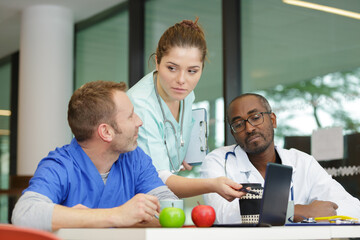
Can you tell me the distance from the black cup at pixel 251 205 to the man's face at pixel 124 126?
18.6 inches

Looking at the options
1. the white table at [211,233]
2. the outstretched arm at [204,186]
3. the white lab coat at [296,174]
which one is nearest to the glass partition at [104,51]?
the white lab coat at [296,174]

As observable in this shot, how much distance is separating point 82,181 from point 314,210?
86 centimetres

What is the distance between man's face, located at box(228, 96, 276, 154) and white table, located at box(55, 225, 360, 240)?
98cm

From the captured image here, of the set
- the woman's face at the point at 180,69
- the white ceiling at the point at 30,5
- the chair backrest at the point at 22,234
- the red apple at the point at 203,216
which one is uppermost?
the white ceiling at the point at 30,5

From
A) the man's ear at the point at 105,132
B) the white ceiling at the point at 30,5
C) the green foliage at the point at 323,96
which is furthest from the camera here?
the white ceiling at the point at 30,5

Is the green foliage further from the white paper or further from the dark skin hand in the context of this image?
the dark skin hand

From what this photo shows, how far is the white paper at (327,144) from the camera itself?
310 centimetres

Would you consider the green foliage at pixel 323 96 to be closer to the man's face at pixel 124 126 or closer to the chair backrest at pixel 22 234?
the man's face at pixel 124 126

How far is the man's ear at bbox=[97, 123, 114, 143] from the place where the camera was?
5.67 feet

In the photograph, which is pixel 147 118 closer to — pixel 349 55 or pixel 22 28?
pixel 349 55

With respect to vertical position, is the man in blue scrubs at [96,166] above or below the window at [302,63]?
below

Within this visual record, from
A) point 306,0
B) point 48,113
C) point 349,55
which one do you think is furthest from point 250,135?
point 48,113

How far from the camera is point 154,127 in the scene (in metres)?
2.22

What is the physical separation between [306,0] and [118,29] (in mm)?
2344
